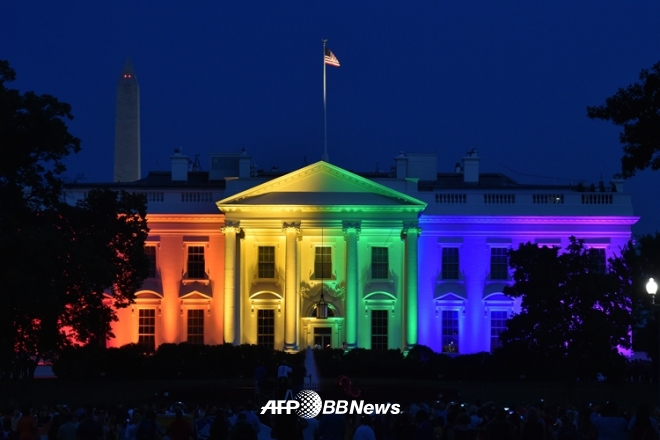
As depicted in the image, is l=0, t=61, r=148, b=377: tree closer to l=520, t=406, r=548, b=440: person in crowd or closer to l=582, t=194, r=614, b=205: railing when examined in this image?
l=520, t=406, r=548, b=440: person in crowd

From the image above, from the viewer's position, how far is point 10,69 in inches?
1783

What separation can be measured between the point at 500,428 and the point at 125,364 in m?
38.6

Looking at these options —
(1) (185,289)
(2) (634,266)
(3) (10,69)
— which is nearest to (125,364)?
(1) (185,289)

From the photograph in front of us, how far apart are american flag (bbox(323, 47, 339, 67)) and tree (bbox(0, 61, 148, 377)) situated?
736 inches

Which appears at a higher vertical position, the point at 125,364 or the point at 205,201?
the point at 205,201

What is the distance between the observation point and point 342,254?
218ft

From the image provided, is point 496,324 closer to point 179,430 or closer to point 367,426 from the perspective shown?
point 179,430

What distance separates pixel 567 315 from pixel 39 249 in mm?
20063

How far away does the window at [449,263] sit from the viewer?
67.7 m

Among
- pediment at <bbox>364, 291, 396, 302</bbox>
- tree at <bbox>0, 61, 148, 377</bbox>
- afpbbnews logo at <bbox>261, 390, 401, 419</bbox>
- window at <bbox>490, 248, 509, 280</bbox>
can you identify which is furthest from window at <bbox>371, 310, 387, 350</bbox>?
afpbbnews logo at <bbox>261, 390, 401, 419</bbox>

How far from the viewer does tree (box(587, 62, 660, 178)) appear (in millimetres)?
25734

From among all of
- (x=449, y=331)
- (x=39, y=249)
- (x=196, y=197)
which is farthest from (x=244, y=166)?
(x=39, y=249)

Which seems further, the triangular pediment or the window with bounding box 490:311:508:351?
the window with bounding box 490:311:508:351

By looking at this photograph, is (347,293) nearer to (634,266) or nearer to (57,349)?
(634,266)
